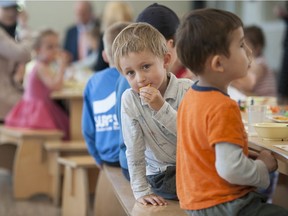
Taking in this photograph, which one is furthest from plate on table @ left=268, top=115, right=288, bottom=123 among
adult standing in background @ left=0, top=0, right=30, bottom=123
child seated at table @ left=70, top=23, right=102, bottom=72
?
child seated at table @ left=70, top=23, right=102, bottom=72

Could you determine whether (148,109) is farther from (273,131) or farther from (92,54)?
(92,54)

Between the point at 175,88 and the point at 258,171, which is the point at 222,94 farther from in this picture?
the point at 175,88

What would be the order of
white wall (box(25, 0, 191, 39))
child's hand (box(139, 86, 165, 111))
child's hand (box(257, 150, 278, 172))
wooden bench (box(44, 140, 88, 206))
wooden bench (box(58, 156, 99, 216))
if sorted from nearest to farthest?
child's hand (box(257, 150, 278, 172)), child's hand (box(139, 86, 165, 111)), wooden bench (box(58, 156, 99, 216)), wooden bench (box(44, 140, 88, 206)), white wall (box(25, 0, 191, 39))

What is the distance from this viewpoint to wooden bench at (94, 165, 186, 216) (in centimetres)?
211

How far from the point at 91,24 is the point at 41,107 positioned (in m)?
2.64

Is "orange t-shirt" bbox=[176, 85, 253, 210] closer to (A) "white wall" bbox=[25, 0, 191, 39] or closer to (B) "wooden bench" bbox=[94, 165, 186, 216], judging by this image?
(B) "wooden bench" bbox=[94, 165, 186, 216]

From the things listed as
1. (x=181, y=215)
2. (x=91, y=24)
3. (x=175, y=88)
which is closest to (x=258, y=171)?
(x=181, y=215)

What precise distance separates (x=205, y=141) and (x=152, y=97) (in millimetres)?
365

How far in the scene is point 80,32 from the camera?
24.0 ft

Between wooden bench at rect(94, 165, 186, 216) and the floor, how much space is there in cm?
117

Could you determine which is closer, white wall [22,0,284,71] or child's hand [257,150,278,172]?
child's hand [257,150,278,172]

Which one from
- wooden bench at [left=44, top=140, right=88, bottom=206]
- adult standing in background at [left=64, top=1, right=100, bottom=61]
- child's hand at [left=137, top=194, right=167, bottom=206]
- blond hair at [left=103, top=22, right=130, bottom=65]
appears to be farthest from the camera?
adult standing in background at [left=64, top=1, right=100, bottom=61]

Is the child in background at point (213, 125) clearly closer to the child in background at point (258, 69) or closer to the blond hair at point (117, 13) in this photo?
the child in background at point (258, 69)

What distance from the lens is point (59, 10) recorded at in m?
8.92
